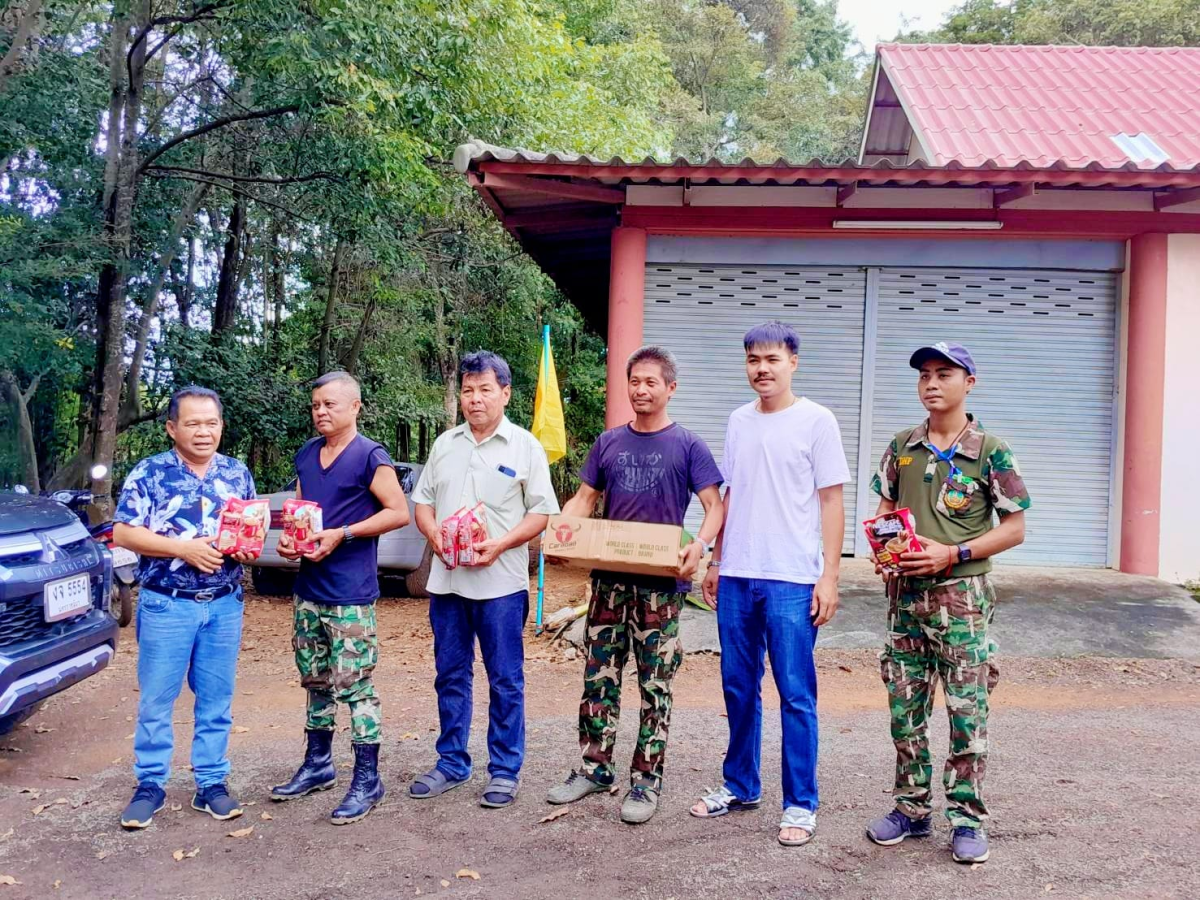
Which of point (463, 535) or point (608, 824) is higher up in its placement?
point (463, 535)

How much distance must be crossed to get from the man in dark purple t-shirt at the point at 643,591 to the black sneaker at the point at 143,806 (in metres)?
1.62

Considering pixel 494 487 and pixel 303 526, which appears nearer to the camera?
pixel 303 526

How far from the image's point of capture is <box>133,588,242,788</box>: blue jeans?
3.60 meters

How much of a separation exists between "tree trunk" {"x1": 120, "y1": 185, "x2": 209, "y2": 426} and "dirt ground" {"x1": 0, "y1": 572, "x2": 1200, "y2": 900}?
24.9 ft

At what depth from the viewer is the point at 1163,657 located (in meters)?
6.18

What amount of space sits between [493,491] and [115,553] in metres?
3.82

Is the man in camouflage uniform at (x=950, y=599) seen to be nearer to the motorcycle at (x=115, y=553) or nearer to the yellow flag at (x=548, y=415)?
the yellow flag at (x=548, y=415)

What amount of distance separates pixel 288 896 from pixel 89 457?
9425mm

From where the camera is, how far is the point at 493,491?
3881mm

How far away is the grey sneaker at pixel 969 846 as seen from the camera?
3.18m

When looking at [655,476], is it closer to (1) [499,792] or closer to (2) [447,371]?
(1) [499,792]

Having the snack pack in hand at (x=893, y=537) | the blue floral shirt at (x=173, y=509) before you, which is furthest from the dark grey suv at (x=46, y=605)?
the snack pack in hand at (x=893, y=537)

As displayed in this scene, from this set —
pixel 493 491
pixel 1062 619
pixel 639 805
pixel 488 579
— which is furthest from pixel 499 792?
pixel 1062 619

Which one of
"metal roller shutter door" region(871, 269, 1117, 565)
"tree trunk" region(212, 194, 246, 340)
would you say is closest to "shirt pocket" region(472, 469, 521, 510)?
"metal roller shutter door" region(871, 269, 1117, 565)
